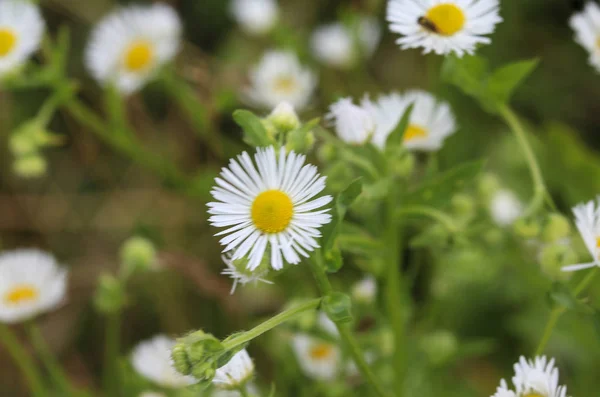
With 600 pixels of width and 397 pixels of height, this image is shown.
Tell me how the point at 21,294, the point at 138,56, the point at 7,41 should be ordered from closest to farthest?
the point at 21,294 → the point at 7,41 → the point at 138,56

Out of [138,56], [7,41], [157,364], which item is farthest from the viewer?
[138,56]

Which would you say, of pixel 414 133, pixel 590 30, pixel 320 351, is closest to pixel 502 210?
pixel 414 133

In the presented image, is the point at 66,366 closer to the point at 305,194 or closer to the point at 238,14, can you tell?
the point at 238,14

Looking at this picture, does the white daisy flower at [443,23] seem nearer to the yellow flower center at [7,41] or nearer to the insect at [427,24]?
the insect at [427,24]

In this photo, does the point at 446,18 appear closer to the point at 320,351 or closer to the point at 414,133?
the point at 414,133

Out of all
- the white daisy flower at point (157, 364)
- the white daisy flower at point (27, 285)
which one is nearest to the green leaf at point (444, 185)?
the white daisy flower at point (157, 364)

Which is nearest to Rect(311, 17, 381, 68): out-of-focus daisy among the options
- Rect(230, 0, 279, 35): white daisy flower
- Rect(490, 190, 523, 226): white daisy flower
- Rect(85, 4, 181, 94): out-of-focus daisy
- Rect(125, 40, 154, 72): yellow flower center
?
Rect(230, 0, 279, 35): white daisy flower

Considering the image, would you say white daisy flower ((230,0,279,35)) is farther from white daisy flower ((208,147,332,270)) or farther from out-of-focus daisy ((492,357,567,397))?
out-of-focus daisy ((492,357,567,397))
